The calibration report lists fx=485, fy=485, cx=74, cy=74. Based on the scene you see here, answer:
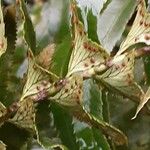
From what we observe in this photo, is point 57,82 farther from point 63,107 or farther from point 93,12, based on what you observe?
point 93,12

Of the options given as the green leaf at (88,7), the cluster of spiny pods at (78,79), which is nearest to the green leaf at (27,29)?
the cluster of spiny pods at (78,79)

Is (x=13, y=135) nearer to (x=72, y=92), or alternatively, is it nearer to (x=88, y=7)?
(x=72, y=92)

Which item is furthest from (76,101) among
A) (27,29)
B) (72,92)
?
(27,29)

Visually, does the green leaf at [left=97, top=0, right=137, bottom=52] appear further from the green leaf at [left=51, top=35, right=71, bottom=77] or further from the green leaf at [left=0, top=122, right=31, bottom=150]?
the green leaf at [left=0, top=122, right=31, bottom=150]

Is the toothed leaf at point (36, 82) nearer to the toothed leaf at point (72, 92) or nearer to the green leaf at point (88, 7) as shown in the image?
the toothed leaf at point (72, 92)

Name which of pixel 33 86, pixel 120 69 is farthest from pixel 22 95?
pixel 120 69
